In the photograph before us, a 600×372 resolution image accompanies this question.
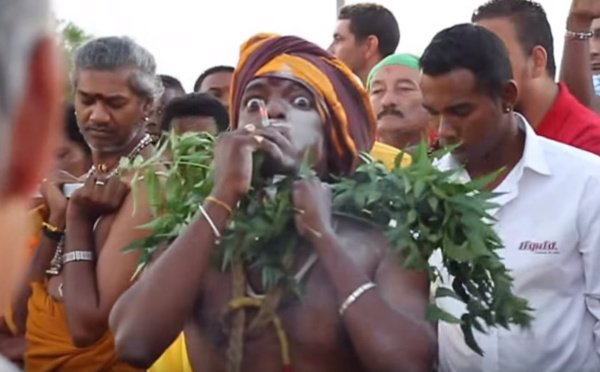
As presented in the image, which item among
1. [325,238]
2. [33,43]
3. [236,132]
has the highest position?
[33,43]

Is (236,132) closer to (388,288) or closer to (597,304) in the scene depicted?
(388,288)

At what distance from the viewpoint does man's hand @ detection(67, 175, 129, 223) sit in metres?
3.54

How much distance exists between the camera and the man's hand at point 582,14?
14.1 ft

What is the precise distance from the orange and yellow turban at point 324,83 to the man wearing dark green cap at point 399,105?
1877 millimetres

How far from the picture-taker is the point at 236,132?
2613mm

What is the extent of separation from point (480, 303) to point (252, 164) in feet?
1.86

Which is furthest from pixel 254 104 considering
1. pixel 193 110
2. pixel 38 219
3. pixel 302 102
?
pixel 193 110

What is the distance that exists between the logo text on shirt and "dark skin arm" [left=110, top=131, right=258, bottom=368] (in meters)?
0.86

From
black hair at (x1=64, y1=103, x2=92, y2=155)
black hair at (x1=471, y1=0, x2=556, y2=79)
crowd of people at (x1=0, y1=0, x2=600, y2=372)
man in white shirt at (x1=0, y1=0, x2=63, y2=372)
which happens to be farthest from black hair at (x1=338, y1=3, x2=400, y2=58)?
man in white shirt at (x1=0, y1=0, x2=63, y2=372)

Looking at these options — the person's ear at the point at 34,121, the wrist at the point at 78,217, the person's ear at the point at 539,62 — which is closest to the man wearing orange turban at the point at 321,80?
the wrist at the point at 78,217

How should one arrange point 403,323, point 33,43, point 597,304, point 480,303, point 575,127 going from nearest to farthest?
point 33,43, point 403,323, point 480,303, point 597,304, point 575,127

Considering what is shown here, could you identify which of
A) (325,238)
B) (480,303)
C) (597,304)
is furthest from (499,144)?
(325,238)

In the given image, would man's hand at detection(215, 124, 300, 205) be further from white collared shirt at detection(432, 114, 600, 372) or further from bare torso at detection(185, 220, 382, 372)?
white collared shirt at detection(432, 114, 600, 372)

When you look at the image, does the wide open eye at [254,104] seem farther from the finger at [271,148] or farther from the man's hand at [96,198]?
the man's hand at [96,198]
